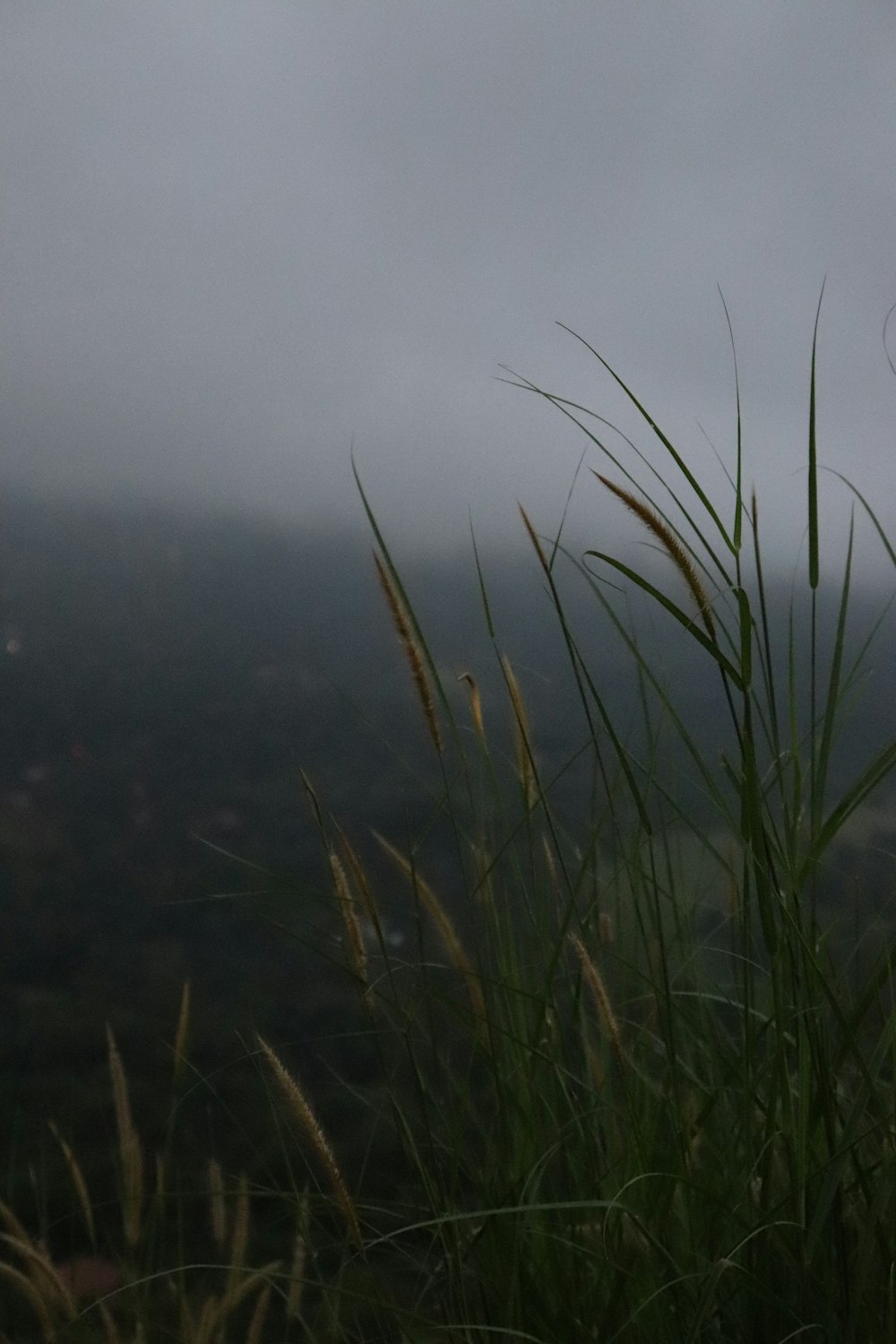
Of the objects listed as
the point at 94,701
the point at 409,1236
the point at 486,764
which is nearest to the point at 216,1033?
the point at 409,1236

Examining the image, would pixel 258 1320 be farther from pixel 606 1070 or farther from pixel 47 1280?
pixel 606 1070

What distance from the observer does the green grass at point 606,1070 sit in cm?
51

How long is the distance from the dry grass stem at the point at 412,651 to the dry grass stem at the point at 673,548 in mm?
148

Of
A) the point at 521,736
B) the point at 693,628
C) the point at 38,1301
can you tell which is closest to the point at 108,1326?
the point at 38,1301

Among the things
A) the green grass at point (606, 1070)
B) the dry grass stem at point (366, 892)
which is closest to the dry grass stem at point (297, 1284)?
the green grass at point (606, 1070)

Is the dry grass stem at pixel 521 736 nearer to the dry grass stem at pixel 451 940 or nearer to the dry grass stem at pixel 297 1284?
the dry grass stem at pixel 451 940

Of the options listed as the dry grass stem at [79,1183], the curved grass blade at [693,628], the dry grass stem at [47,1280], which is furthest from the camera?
the dry grass stem at [79,1183]

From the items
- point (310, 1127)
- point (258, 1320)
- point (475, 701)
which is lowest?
point (258, 1320)

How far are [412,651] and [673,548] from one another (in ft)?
0.55

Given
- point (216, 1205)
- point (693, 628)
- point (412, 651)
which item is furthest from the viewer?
point (216, 1205)

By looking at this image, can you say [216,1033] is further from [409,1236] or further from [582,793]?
[582,793]

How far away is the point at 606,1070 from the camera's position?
0.68 metres

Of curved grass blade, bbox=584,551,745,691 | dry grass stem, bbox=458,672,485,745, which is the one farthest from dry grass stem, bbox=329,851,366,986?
curved grass blade, bbox=584,551,745,691

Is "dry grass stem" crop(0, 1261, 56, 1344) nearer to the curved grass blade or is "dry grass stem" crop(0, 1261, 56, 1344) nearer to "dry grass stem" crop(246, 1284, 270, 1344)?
"dry grass stem" crop(246, 1284, 270, 1344)
